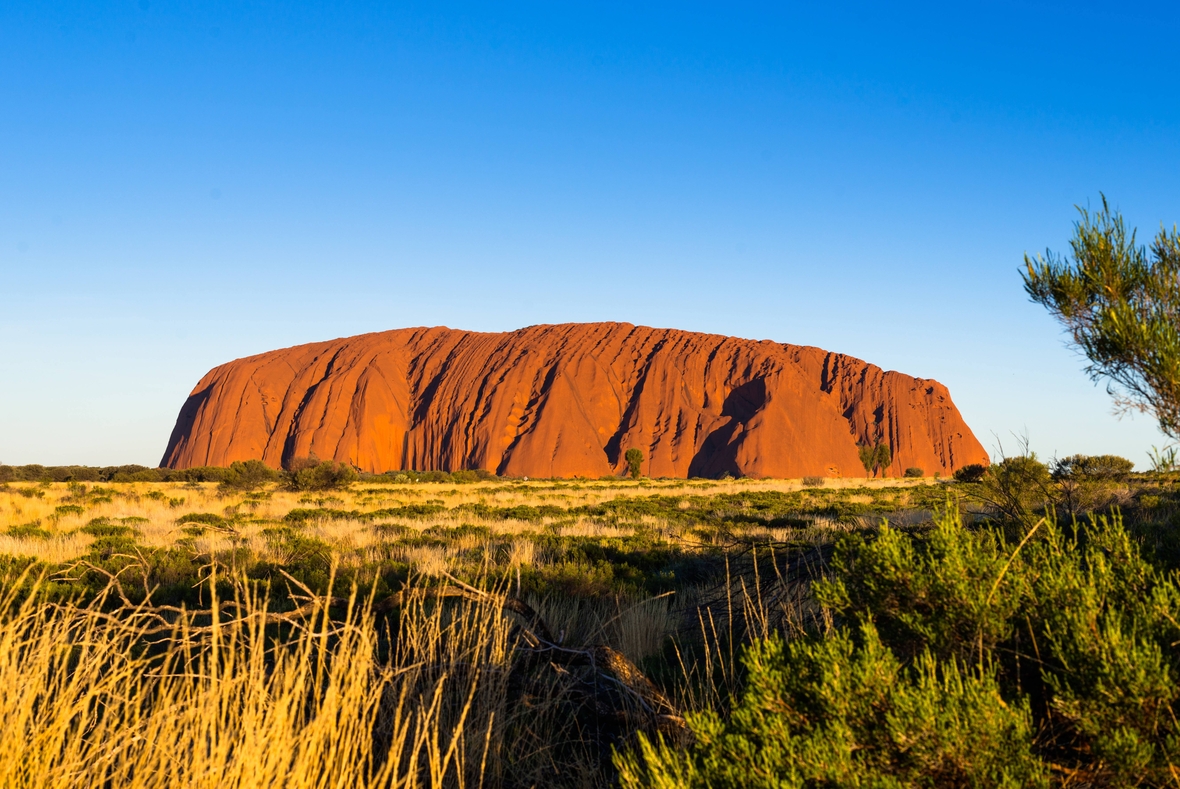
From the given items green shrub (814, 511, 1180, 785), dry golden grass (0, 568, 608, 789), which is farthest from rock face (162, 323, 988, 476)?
green shrub (814, 511, 1180, 785)

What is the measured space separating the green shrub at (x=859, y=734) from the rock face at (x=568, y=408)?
275ft

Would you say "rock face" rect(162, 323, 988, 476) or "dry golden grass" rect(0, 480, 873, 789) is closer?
"dry golden grass" rect(0, 480, 873, 789)

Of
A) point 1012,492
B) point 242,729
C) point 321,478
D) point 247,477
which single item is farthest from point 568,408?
point 242,729

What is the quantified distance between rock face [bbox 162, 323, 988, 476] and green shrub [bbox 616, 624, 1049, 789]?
83.7 meters

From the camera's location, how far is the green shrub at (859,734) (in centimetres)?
209

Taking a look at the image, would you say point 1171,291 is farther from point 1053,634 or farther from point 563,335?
point 563,335

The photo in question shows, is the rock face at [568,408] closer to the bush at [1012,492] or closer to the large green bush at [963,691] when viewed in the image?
the bush at [1012,492]

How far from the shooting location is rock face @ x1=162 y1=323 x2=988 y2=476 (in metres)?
89.8

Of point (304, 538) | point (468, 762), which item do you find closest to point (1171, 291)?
point (468, 762)

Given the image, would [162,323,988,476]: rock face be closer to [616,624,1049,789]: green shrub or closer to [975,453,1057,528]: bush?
[975,453,1057,528]: bush

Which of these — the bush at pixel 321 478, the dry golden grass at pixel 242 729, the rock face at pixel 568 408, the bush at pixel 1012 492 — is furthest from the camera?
the rock face at pixel 568 408

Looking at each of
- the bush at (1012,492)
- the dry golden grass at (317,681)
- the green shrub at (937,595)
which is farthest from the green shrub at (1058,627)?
the bush at (1012,492)

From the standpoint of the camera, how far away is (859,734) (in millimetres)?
2191

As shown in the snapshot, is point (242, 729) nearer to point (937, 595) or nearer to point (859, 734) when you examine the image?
point (859, 734)
